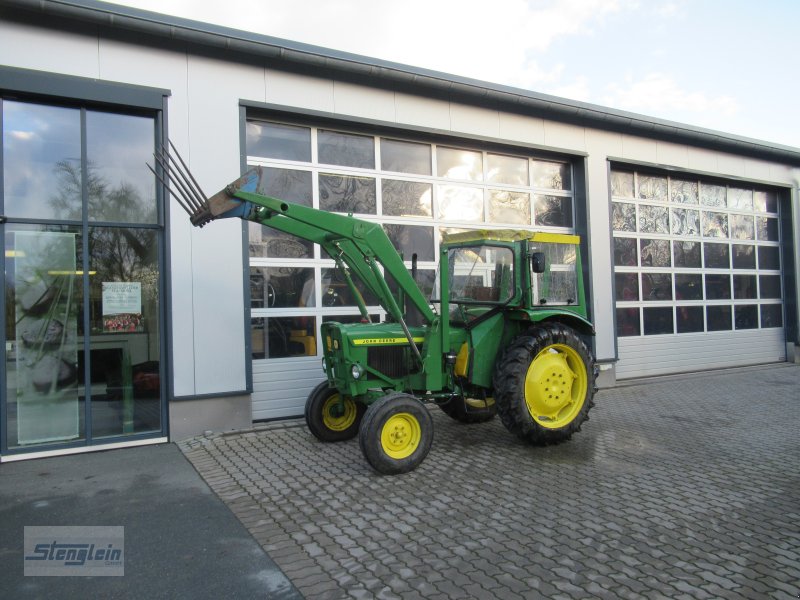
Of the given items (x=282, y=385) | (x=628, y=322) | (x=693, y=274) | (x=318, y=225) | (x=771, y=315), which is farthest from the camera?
(x=771, y=315)

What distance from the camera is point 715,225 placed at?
480 inches

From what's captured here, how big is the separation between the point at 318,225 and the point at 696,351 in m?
9.41

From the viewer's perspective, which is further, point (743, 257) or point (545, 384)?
point (743, 257)

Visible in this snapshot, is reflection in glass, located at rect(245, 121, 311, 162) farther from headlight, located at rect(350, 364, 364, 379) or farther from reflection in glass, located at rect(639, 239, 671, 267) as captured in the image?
reflection in glass, located at rect(639, 239, 671, 267)

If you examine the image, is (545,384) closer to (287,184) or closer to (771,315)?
(287,184)

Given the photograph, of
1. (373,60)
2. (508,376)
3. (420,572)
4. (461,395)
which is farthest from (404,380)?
(373,60)

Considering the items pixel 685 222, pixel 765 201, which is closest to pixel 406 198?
pixel 685 222

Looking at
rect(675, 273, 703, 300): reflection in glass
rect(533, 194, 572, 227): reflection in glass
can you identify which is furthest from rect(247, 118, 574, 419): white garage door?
rect(675, 273, 703, 300): reflection in glass

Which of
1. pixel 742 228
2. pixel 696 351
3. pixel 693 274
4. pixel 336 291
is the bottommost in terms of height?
pixel 696 351

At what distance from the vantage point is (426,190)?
8.72m

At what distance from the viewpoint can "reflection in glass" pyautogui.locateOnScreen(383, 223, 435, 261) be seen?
27.5ft

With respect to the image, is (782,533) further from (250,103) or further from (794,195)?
(794,195)

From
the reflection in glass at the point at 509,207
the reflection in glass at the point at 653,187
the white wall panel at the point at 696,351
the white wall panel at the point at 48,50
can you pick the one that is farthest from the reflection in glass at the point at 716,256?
the white wall panel at the point at 48,50

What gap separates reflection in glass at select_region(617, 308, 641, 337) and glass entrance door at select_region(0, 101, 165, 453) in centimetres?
798
